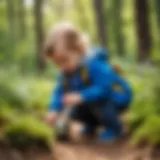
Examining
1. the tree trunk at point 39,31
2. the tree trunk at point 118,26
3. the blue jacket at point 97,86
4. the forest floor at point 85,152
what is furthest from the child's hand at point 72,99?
the tree trunk at point 39,31

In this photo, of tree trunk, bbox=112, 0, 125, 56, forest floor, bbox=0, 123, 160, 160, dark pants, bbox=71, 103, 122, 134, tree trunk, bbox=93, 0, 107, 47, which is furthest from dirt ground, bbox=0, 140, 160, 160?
tree trunk, bbox=93, 0, 107, 47

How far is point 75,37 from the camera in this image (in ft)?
6.68

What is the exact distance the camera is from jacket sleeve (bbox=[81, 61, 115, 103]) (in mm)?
1973

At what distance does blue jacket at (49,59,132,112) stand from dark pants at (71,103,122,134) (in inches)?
1.7

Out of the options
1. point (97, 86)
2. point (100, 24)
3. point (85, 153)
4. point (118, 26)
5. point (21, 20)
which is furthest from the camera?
point (21, 20)

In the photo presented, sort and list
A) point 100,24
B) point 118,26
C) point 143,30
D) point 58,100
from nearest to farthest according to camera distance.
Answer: point 58,100
point 143,30
point 118,26
point 100,24

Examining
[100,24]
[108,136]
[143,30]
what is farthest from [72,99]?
[100,24]

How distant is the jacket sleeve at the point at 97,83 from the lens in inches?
77.7

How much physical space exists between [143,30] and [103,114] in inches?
21.2

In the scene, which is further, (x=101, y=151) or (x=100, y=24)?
(x=100, y=24)

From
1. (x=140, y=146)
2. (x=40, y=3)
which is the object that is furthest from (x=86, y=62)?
(x=40, y=3)

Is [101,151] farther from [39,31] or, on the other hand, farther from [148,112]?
[39,31]

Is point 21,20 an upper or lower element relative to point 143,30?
upper

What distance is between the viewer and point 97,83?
198 centimetres
